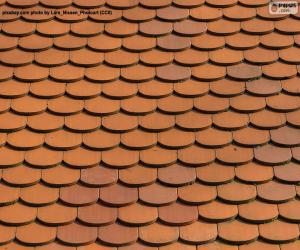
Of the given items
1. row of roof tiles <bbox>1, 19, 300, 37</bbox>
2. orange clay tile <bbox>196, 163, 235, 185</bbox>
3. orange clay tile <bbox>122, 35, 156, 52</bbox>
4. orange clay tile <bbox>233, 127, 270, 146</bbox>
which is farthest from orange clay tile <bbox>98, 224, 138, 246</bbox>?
row of roof tiles <bbox>1, 19, 300, 37</bbox>

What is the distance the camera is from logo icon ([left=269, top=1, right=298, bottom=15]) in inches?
232

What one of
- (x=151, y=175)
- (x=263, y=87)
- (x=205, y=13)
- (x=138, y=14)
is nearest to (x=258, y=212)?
(x=151, y=175)

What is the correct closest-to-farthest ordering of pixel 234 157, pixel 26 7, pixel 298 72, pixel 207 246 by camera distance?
pixel 207 246, pixel 234 157, pixel 298 72, pixel 26 7

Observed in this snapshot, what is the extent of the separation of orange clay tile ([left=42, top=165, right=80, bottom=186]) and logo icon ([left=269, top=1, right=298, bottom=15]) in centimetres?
184

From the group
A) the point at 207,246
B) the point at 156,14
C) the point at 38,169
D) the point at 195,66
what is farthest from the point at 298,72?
the point at 38,169

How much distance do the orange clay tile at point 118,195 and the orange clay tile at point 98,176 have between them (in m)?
0.04

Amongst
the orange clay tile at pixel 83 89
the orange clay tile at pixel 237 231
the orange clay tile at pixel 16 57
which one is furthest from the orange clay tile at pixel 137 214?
the orange clay tile at pixel 16 57

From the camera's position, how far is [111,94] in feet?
17.9

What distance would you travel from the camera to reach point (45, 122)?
17.5ft

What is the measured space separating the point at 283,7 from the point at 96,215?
205 centimetres

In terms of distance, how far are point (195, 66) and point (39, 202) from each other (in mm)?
1403

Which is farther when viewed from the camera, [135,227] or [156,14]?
[156,14]

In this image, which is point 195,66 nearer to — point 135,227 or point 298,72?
point 298,72

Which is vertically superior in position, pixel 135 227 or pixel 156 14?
pixel 156 14
